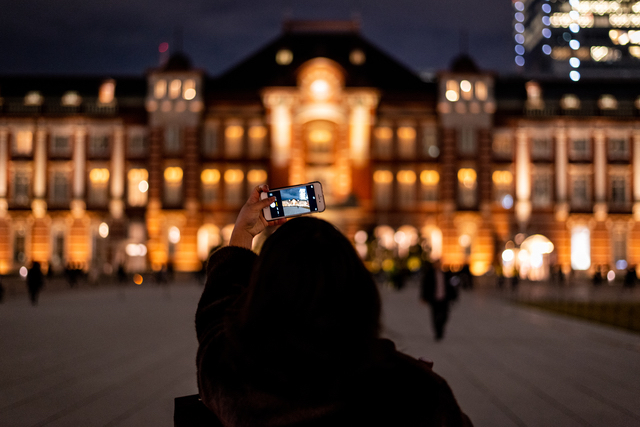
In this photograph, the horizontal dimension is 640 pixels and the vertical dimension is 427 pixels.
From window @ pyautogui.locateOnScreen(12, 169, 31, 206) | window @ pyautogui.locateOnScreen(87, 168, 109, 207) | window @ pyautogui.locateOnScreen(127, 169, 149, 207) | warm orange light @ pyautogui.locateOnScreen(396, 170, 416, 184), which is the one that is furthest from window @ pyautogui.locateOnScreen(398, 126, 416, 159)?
window @ pyautogui.locateOnScreen(12, 169, 31, 206)

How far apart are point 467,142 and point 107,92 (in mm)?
27446

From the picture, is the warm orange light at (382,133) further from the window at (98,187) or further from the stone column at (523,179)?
the window at (98,187)

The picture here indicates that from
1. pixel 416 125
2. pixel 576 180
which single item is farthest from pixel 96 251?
pixel 576 180

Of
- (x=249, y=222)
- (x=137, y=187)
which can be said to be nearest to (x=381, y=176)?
(x=137, y=187)

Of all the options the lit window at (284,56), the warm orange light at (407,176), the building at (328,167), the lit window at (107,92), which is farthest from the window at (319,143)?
the lit window at (107,92)

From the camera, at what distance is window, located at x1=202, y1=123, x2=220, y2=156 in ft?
135

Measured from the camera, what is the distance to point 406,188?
134ft

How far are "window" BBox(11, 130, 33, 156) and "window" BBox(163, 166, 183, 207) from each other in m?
10.6

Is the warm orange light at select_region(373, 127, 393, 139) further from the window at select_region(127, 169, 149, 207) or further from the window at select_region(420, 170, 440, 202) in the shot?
the window at select_region(127, 169, 149, 207)

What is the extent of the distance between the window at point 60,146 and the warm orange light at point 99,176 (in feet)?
7.86

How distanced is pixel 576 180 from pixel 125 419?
42.5 m

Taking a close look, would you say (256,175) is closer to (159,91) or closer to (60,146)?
(159,91)

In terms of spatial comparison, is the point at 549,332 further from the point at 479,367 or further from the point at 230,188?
the point at 230,188

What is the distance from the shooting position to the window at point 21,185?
1639 inches
